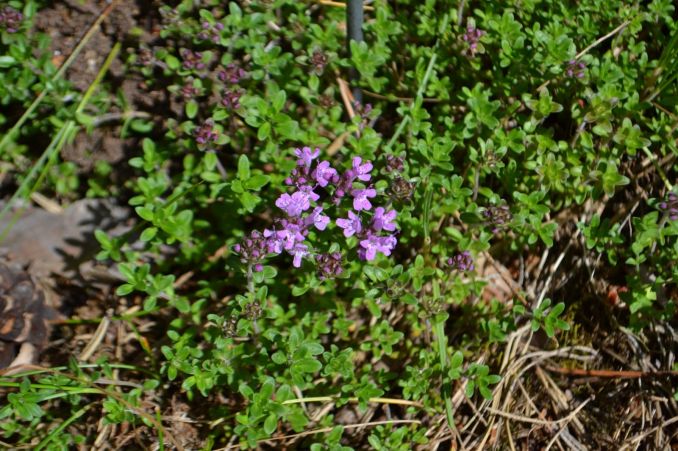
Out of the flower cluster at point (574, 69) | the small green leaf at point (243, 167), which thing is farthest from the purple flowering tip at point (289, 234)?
the flower cluster at point (574, 69)

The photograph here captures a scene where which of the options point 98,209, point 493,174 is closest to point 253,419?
point 98,209

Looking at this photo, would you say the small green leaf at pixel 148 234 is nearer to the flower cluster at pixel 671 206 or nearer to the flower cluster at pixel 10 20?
the flower cluster at pixel 10 20

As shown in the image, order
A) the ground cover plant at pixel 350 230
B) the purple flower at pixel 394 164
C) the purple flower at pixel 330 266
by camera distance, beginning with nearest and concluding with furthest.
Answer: the purple flower at pixel 330 266, the purple flower at pixel 394 164, the ground cover plant at pixel 350 230

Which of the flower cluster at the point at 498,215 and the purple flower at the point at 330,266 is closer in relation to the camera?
the purple flower at the point at 330,266

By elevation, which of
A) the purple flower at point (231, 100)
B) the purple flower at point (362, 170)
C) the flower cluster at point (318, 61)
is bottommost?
the purple flower at point (362, 170)

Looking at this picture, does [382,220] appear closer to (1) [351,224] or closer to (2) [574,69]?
(1) [351,224]

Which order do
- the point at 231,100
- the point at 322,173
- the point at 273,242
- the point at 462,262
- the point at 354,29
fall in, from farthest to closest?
the point at 354,29, the point at 231,100, the point at 462,262, the point at 322,173, the point at 273,242

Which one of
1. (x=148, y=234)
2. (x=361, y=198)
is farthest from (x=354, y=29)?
(x=148, y=234)
